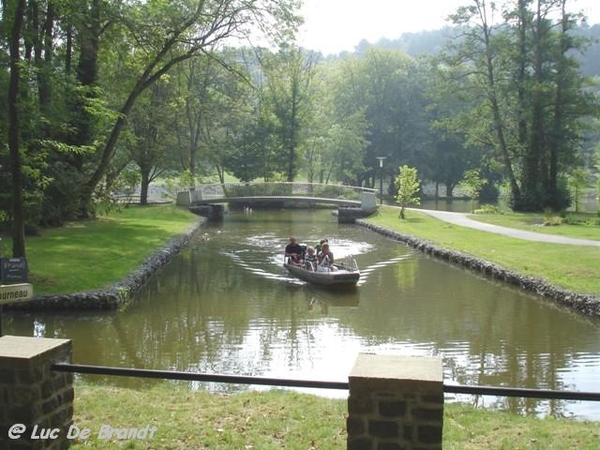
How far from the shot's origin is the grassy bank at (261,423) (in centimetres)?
547

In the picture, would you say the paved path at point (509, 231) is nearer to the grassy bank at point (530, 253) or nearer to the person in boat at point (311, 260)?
the grassy bank at point (530, 253)

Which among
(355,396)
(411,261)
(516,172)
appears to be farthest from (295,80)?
(355,396)

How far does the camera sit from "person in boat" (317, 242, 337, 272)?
17.4 metres

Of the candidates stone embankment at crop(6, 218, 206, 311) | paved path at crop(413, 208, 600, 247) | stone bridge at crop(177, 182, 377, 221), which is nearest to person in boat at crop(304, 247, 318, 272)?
stone embankment at crop(6, 218, 206, 311)

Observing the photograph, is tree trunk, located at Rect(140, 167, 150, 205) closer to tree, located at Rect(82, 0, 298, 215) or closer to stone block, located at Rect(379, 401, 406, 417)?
tree, located at Rect(82, 0, 298, 215)

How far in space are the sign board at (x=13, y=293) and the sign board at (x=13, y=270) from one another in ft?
7.70

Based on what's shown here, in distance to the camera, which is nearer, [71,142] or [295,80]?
[71,142]

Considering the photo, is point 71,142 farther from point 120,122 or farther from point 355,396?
point 355,396

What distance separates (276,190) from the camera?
146 feet

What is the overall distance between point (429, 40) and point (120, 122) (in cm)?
13916

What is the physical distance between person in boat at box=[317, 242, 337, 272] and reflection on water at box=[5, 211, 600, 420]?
80 centimetres

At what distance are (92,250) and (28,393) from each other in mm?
15332

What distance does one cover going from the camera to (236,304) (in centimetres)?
1478

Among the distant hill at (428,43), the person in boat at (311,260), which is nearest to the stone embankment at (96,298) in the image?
the person in boat at (311,260)
